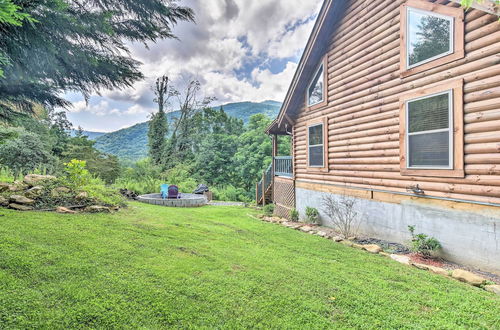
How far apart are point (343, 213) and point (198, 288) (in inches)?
225

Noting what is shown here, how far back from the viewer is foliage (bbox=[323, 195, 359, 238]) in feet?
22.4

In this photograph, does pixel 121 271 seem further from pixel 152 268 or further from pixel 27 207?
pixel 27 207

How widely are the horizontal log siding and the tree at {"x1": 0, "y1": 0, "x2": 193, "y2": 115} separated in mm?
4735

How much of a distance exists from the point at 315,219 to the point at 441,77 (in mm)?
5239

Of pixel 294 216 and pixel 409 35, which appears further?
pixel 294 216

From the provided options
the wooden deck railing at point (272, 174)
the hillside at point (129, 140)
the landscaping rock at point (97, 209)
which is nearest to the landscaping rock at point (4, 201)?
the landscaping rock at point (97, 209)

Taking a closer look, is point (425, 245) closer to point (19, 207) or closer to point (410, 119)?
point (410, 119)

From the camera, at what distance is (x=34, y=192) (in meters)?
5.82

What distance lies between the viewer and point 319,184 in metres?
8.41

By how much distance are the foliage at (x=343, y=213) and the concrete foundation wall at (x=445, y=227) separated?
0.76 ft

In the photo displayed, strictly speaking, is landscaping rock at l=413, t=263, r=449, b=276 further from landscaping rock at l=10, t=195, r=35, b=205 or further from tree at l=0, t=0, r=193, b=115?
landscaping rock at l=10, t=195, r=35, b=205

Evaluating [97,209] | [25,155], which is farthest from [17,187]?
[25,155]

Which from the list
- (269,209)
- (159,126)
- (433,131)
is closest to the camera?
(433,131)

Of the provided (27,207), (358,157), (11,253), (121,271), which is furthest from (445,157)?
(27,207)
